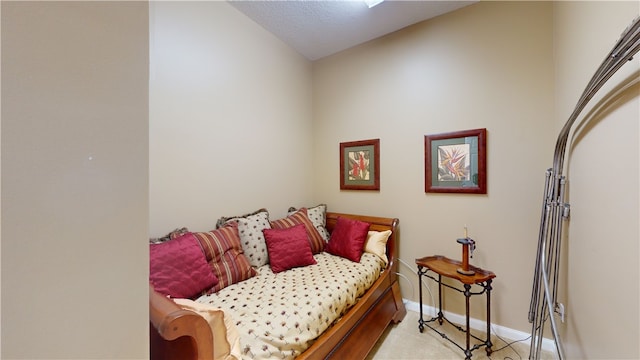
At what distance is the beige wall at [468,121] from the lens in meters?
1.96

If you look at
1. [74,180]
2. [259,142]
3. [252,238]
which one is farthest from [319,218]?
[74,180]

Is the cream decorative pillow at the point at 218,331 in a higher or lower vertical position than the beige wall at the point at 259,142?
lower

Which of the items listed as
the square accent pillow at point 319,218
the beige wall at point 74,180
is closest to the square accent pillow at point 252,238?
the square accent pillow at point 319,218

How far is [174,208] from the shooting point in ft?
5.97

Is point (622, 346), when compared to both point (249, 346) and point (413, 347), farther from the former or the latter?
point (249, 346)

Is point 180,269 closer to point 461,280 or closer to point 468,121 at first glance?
point 461,280

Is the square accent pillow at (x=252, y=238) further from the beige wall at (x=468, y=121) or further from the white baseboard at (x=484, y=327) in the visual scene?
the white baseboard at (x=484, y=327)

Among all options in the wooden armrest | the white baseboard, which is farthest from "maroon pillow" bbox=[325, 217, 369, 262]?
the wooden armrest

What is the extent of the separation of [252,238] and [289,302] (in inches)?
30.1

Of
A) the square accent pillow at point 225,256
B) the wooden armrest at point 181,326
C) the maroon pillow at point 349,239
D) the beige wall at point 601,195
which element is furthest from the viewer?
the maroon pillow at point 349,239

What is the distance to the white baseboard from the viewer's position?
75.0 inches

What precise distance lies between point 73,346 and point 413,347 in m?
2.17

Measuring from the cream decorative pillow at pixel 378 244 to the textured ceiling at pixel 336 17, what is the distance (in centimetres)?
210

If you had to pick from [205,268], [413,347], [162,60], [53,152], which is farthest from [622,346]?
[162,60]
